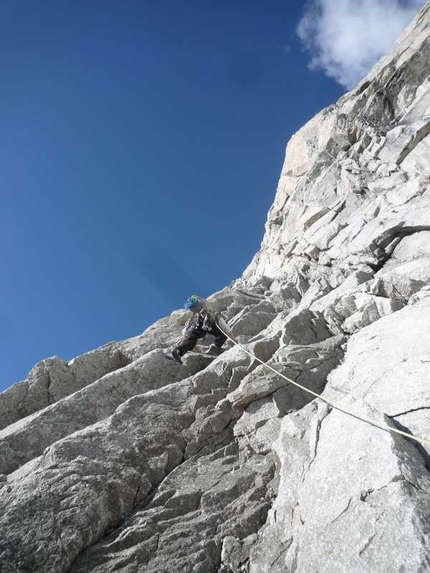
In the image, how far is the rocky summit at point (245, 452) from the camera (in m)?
5.79

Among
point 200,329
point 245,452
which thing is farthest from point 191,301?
point 245,452

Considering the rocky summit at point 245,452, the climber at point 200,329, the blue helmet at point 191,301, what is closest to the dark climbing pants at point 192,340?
Result: the climber at point 200,329

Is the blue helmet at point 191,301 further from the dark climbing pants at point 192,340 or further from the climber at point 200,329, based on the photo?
the dark climbing pants at point 192,340

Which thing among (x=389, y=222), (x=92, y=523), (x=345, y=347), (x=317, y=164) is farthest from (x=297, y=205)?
(x=92, y=523)

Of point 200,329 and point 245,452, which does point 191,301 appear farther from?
point 245,452

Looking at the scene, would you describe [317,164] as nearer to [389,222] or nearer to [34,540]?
[389,222]

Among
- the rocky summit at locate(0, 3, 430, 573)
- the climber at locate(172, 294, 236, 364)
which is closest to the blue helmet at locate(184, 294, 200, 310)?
the climber at locate(172, 294, 236, 364)

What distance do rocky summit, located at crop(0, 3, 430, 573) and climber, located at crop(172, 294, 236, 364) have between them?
0.56 metres

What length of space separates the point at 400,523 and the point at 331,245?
22432 millimetres

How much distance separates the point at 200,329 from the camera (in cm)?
1515

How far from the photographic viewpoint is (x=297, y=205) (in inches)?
1575

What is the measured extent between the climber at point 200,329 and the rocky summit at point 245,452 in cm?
56

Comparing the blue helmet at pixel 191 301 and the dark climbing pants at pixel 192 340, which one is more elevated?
the blue helmet at pixel 191 301

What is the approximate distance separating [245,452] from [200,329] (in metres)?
6.67
